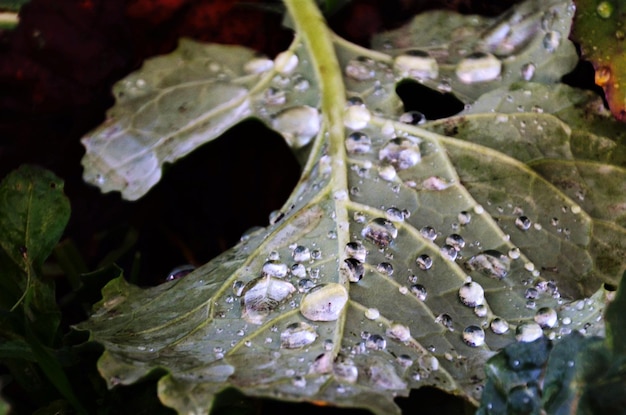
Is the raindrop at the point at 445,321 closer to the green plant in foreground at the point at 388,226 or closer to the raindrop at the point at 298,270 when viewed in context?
the green plant in foreground at the point at 388,226

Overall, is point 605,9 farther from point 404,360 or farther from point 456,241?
point 404,360

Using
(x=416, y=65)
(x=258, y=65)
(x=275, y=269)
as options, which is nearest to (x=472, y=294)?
(x=275, y=269)

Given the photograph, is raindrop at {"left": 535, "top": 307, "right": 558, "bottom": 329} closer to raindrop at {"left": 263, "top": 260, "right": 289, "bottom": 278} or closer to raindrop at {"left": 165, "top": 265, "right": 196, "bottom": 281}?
raindrop at {"left": 263, "top": 260, "right": 289, "bottom": 278}

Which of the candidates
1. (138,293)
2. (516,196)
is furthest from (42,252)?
(516,196)

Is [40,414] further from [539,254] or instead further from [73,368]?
[539,254]

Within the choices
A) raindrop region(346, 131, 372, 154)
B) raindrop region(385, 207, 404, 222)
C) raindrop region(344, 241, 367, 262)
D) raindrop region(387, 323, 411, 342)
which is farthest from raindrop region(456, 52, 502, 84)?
raindrop region(387, 323, 411, 342)

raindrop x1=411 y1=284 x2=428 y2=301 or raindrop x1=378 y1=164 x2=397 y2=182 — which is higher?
raindrop x1=378 y1=164 x2=397 y2=182
